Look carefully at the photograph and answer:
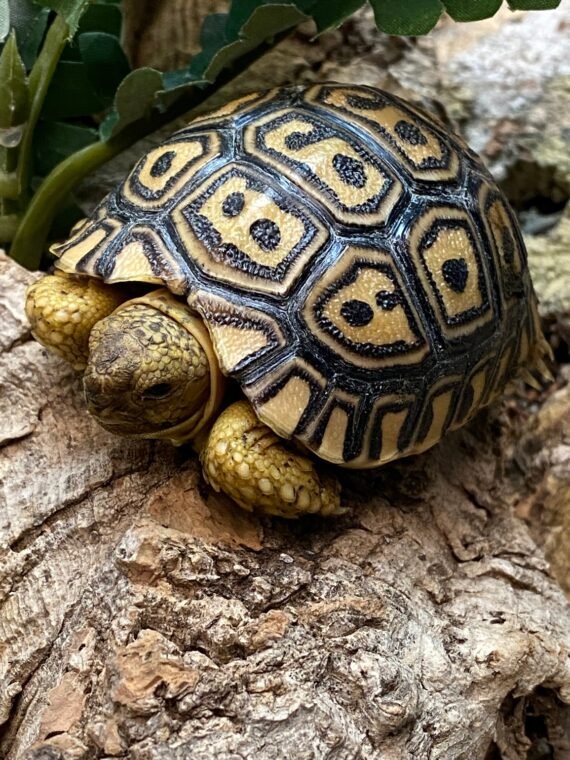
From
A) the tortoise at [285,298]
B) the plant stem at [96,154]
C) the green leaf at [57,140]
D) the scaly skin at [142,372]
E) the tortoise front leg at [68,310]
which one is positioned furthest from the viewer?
the green leaf at [57,140]

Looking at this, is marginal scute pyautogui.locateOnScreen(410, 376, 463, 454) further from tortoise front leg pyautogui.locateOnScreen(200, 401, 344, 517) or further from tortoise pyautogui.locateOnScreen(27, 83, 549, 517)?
tortoise front leg pyautogui.locateOnScreen(200, 401, 344, 517)

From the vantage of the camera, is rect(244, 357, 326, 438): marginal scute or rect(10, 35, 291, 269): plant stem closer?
rect(244, 357, 326, 438): marginal scute

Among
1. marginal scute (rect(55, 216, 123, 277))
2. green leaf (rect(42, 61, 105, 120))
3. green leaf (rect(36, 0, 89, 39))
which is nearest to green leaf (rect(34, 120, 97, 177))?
green leaf (rect(42, 61, 105, 120))

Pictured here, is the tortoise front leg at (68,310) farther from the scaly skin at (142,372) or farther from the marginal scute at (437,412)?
the marginal scute at (437,412)

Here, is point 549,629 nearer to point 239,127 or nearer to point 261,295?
point 261,295

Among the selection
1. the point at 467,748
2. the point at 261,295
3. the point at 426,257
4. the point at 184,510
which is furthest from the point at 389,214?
the point at 467,748

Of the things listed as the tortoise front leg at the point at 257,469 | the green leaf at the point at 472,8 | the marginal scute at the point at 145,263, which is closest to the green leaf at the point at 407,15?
the green leaf at the point at 472,8

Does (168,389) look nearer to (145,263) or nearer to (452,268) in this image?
(145,263)
